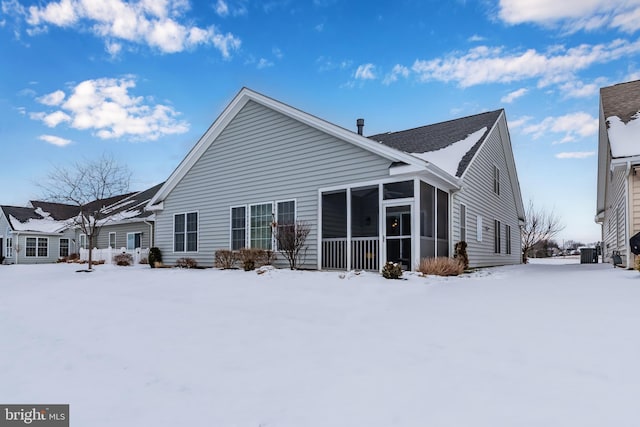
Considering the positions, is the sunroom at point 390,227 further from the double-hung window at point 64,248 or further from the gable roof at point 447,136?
the double-hung window at point 64,248

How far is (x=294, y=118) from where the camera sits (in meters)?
12.0

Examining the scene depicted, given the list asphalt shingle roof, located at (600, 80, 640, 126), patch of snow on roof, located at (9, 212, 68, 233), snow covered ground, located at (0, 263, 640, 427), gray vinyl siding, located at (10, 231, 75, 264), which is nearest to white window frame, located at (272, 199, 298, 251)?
snow covered ground, located at (0, 263, 640, 427)

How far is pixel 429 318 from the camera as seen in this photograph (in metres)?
5.05

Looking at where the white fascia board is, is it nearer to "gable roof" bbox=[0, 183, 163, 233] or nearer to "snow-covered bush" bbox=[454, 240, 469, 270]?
"snow-covered bush" bbox=[454, 240, 469, 270]

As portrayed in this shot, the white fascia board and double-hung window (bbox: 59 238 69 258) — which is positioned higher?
the white fascia board

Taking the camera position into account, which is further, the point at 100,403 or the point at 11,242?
the point at 11,242

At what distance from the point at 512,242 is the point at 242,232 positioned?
549 inches

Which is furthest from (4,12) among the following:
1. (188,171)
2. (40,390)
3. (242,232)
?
(40,390)

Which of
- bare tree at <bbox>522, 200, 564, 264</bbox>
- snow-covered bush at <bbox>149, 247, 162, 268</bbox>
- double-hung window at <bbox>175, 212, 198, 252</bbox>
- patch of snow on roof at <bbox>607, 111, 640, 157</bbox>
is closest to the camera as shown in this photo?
patch of snow on roof at <bbox>607, 111, 640, 157</bbox>

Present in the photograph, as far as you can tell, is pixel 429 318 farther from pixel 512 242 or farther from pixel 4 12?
pixel 512 242

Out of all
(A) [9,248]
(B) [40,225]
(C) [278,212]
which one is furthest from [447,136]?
(A) [9,248]

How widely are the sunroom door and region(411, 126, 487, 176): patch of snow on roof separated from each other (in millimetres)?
1667

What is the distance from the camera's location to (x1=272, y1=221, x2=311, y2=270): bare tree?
36.7ft

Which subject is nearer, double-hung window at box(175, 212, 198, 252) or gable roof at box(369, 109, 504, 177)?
gable roof at box(369, 109, 504, 177)
